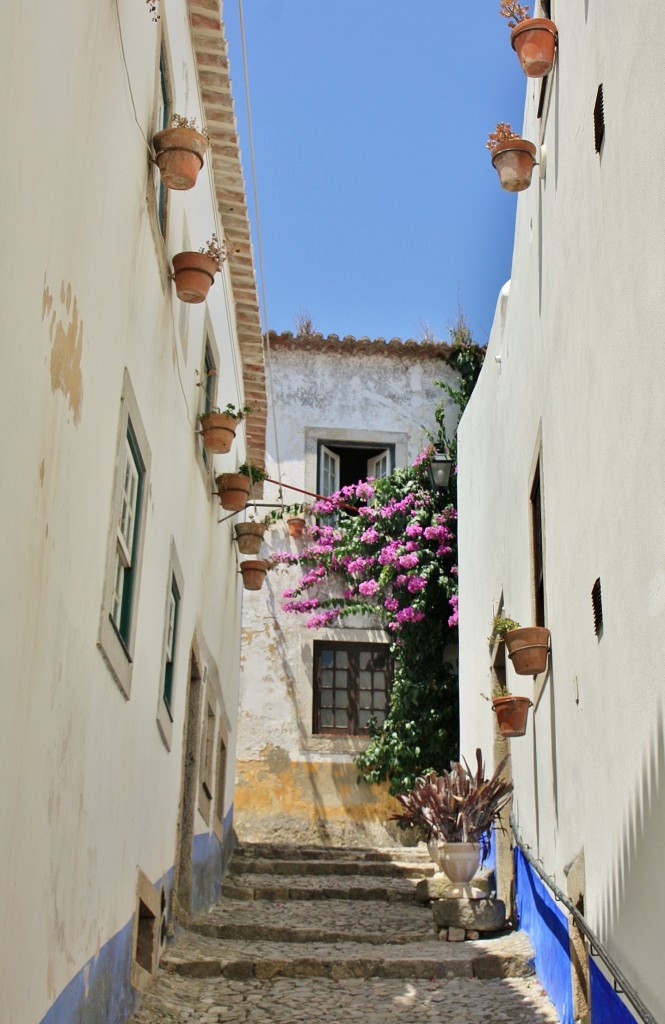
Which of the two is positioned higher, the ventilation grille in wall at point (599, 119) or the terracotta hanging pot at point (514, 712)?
the ventilation grille in wall at point (599, 119)

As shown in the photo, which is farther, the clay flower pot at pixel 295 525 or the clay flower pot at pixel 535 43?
the clay flower pot at pixel 295 525

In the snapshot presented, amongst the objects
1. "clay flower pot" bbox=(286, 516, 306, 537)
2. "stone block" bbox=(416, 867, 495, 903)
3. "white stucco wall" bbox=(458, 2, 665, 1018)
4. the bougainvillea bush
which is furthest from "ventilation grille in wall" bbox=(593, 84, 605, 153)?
"clay flower pot" bbox=(286, 516, 306, 537)

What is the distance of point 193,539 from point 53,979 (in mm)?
5052

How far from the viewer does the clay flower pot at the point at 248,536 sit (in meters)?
12.5

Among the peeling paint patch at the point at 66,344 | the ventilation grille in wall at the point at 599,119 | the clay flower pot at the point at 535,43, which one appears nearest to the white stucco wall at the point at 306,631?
the clay flower pot at the point at 535,43

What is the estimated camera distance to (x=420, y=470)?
56.7ft

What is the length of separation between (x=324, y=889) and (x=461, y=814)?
1915 millimetres

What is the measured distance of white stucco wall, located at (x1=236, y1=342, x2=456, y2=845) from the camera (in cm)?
1557

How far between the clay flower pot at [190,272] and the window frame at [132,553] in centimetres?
→ 118

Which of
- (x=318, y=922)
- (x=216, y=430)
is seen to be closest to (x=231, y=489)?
(x=216, y=430)

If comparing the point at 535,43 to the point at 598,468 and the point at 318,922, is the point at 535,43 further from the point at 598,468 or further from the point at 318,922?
the point at 318,922

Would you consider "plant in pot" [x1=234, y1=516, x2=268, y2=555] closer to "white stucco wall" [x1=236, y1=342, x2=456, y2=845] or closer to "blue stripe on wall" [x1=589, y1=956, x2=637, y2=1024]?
"white stucco wall" [x1=236, y1=342, x2=456, y2=845]

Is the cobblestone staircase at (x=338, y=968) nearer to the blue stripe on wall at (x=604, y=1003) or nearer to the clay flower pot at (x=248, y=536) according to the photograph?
the blue stripe on wall at (x=604, y=1003)

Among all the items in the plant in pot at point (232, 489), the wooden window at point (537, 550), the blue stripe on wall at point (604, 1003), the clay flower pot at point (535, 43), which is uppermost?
the clay flower pot at point (535, 43)
